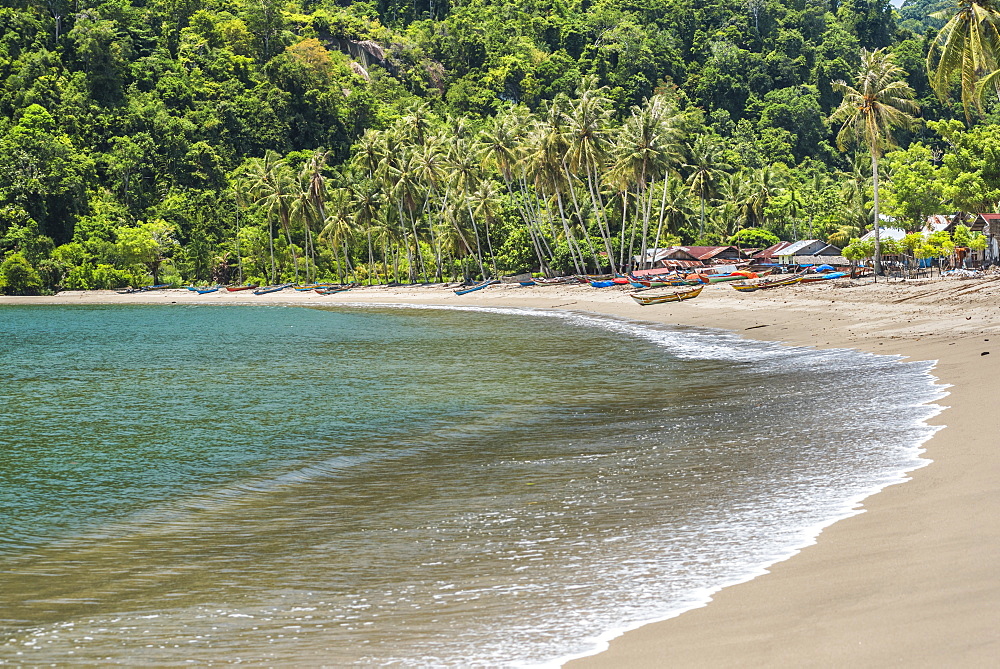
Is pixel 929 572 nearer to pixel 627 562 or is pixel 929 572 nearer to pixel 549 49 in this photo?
pixel 627 562

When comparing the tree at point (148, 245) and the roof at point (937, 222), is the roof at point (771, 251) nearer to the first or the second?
the roof at point (937, 222)

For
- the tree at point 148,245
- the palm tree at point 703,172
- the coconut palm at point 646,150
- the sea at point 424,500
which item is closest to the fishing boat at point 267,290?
the tree at point 148,245

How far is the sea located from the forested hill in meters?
48.1

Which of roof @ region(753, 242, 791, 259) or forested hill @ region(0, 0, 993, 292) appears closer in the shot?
roof @ region(753, 242, 791, 259)

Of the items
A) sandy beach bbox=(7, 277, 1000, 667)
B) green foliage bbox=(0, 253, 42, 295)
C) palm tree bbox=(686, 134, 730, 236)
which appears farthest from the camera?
palm tree bbox=(686, 134, 730, 236)

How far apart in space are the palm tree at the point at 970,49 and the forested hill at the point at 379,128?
32093 mm

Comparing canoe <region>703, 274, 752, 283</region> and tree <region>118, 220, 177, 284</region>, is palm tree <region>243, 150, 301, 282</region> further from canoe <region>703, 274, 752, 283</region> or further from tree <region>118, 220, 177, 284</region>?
canoe <region>703, 274, 752, 283</region>

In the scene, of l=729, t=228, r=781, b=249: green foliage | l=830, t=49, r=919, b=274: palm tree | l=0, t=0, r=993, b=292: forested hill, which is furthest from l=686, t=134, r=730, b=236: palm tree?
l=830, t=49, r=919, b=274: palm tree

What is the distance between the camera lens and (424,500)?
435 inches

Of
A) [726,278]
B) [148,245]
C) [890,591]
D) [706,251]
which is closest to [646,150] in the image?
[726,278]

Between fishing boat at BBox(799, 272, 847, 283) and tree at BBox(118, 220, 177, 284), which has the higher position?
tree at BBox(118, 220, 177, 284)

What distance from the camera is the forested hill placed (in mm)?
95062

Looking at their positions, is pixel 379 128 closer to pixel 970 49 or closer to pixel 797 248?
pixel 797 248

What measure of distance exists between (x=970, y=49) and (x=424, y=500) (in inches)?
1228
